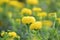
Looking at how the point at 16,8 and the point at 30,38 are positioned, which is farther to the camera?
the point at 16,8

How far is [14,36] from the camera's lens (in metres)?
2.41

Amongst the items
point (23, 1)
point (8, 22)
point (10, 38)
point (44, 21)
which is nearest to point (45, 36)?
point (10, 38)

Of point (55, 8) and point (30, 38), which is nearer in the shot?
point (30, 38)

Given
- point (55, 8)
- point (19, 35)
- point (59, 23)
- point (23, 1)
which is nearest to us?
point (19, 35)

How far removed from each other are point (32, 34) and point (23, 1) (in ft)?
8.27

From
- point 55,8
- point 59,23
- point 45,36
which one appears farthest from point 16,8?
point 45,36

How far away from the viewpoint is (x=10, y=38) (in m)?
2.42

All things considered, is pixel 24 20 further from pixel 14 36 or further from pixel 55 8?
pixel 55 8

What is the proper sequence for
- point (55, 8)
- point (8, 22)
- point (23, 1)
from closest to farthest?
point (8, 22)
point (55, 8)
point (23, 1)

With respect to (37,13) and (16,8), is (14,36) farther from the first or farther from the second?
(16,8)

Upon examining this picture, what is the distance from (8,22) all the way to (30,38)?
1.15 metres

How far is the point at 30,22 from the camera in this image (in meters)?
2.51

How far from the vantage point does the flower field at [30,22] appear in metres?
2.44

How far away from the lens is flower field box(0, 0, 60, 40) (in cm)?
244
